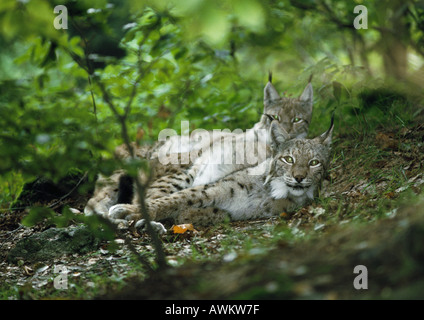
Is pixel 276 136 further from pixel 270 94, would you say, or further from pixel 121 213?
pixel 121 213

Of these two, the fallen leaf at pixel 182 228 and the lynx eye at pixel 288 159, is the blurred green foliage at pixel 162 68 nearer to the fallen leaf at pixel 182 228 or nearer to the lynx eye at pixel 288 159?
the fallen leaf at pixel 182 228

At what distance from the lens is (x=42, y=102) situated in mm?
2801

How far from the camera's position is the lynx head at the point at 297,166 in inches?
166

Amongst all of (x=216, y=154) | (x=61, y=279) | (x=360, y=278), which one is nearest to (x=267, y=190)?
(x=216, y=154)

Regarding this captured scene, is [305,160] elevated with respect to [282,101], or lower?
lower

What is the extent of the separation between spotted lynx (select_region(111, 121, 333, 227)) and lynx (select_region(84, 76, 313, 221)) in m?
0.44

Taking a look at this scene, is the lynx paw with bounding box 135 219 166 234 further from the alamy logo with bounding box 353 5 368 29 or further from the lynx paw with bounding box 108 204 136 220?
the alamy logo with bounding box 353 5 368 29

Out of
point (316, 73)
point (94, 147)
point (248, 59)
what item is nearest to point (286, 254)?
point (94, 147)

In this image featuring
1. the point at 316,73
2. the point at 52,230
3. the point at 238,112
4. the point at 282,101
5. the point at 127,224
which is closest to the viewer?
the point at 52,230

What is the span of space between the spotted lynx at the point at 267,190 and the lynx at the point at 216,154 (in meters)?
0.44

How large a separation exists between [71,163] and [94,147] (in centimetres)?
16

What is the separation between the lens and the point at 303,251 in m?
2.09

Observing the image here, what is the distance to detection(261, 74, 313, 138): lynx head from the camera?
17.8 feet
